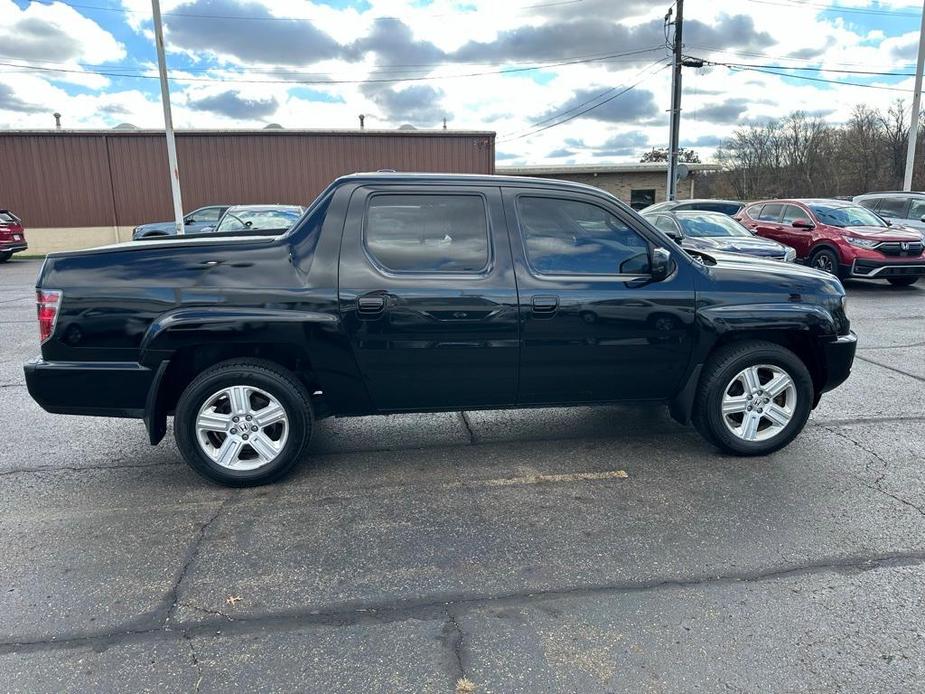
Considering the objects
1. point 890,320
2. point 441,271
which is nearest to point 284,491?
point 441,271

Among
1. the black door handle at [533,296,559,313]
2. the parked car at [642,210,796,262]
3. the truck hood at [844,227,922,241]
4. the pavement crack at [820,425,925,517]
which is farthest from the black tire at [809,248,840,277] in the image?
the black door handle at [533,296,559,313]

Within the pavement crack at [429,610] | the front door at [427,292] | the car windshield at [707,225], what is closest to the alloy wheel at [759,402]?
the pavement crack at [429,610]

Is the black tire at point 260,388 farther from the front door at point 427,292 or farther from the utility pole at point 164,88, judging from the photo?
the utility pole at point 164,88

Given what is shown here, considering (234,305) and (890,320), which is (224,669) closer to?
(234,305)

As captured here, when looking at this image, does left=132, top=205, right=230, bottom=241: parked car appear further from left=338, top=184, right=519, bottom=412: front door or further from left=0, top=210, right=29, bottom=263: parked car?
left=338, top=184, right=519, bottom=412: front door

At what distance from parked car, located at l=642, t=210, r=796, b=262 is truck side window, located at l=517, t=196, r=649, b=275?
6.93m

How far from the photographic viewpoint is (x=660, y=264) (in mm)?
4066

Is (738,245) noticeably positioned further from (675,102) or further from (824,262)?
(675,102)

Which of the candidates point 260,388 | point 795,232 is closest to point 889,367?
point 260,388

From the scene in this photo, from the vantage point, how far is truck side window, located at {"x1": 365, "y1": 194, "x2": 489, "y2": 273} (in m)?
3.92

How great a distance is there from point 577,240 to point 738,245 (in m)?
8.15

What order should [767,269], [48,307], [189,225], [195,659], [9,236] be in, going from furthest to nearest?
[9,236] < [189,225] < [767,269] < [48,307] < [195,659]

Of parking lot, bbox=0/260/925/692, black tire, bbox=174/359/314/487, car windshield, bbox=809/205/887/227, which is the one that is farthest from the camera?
car windshield, bbox=809/205/887/227

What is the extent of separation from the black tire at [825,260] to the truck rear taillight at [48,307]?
42.3 ft
